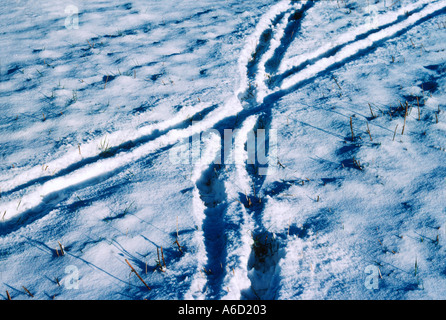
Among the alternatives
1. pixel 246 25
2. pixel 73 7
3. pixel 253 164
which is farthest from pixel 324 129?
pixel 73 7

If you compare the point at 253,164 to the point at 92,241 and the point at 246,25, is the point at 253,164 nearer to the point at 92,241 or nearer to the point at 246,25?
the point at 92,241

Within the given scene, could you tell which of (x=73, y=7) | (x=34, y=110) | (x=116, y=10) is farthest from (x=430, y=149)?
(x=73, y=7)

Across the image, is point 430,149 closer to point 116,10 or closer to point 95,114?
point 95,114

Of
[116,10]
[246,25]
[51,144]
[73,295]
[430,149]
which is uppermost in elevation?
[116,10]

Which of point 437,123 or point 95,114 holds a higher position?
point 95,114

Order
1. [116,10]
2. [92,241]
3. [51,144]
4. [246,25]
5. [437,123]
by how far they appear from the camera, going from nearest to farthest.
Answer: [92,241]
[437,123]
[51,144]
[246,25]
[116,10]

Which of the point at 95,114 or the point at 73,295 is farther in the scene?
the point at 95,114

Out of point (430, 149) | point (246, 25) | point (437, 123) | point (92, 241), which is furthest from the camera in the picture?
point (246, 25)
